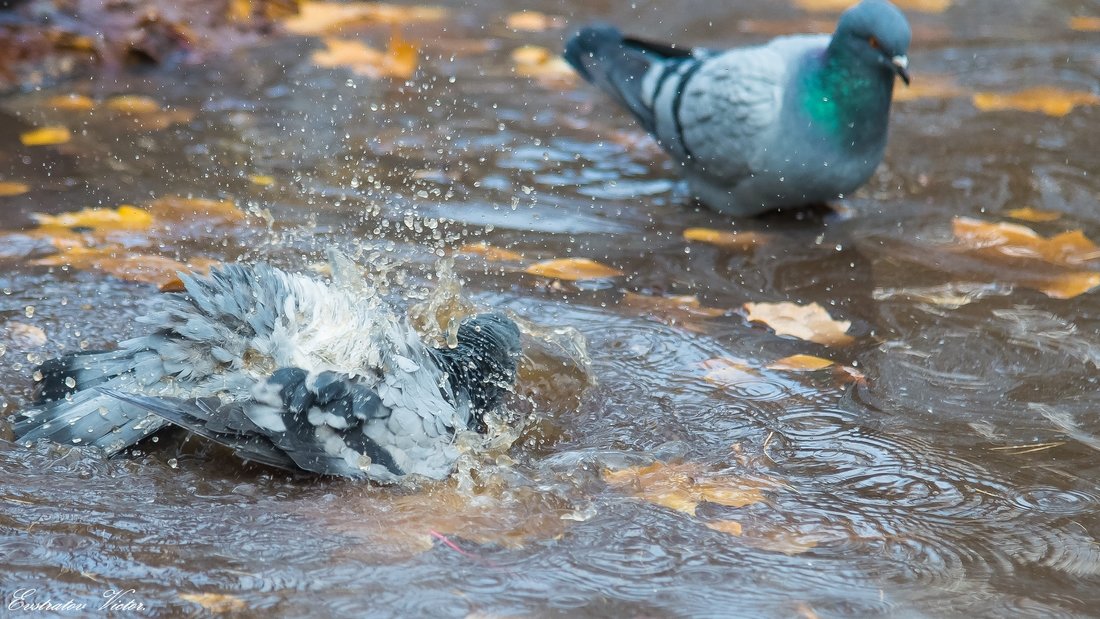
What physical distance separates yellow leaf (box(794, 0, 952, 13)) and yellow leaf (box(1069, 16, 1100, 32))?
84 centimetres

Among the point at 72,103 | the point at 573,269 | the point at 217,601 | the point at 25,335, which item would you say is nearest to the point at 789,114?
the point at 573,269

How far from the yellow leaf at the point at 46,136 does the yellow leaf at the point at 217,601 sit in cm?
362

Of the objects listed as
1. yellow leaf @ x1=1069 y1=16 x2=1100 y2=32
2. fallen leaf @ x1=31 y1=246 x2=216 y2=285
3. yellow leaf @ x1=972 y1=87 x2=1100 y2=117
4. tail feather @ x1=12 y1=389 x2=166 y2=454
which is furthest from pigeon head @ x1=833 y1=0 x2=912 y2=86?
tail feather @ x1=12 y1=389 x2=166 y2=454

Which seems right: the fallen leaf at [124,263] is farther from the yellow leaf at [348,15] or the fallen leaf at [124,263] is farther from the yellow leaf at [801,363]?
the yellow leaf at [348,15]

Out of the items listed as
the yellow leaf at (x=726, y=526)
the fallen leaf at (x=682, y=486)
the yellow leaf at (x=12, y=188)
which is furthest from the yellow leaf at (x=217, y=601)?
the yellow leaf at (x=12, y=188)

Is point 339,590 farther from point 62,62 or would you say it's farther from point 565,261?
point 62,62

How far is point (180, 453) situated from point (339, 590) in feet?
2.77

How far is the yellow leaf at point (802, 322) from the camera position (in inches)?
170

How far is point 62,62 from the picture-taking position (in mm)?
6402

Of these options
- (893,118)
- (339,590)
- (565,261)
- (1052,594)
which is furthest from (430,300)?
(893,118)

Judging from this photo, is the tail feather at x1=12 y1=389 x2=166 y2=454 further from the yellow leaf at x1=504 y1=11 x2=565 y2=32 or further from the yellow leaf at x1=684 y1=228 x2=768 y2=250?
the yellow leaf at x1=504 y1=11 x2=565 y2=32

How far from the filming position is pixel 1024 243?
16.5 feet

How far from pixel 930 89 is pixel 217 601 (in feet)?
18.2

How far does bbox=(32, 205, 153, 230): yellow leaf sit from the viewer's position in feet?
15.3
